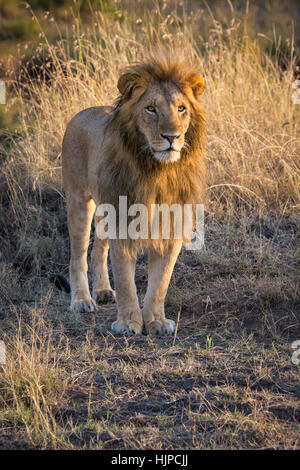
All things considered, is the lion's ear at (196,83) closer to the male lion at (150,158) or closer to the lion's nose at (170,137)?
the male lion at (150,158)

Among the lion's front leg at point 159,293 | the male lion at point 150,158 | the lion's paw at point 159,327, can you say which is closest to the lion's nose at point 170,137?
the male lion at point 150,158

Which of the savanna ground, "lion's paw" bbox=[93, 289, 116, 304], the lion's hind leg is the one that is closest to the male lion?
the savanna ground

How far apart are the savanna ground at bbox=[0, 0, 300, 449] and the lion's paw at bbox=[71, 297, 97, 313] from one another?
2.9 inches

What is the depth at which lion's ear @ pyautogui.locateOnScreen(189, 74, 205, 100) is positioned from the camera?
4027 millimetres

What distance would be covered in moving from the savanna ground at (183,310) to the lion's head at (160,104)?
1.09 metres

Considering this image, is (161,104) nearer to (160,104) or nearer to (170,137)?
(160,104)

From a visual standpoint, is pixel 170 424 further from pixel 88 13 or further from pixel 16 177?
pixel 88 13

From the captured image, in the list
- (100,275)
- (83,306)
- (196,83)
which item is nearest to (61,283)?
(100,275)

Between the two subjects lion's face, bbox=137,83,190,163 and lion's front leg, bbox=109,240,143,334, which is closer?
lion's face, bbox=137,83,190,163

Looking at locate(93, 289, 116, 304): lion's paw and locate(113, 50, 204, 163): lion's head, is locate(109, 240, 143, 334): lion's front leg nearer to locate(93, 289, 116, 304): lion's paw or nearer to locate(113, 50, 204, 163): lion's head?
locate(113, 50, 204, 163): lion's head

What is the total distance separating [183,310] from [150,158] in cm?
120

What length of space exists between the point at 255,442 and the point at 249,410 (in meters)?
0.29

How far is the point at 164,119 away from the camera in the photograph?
12.5ft

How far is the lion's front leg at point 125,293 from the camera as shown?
4.20m
